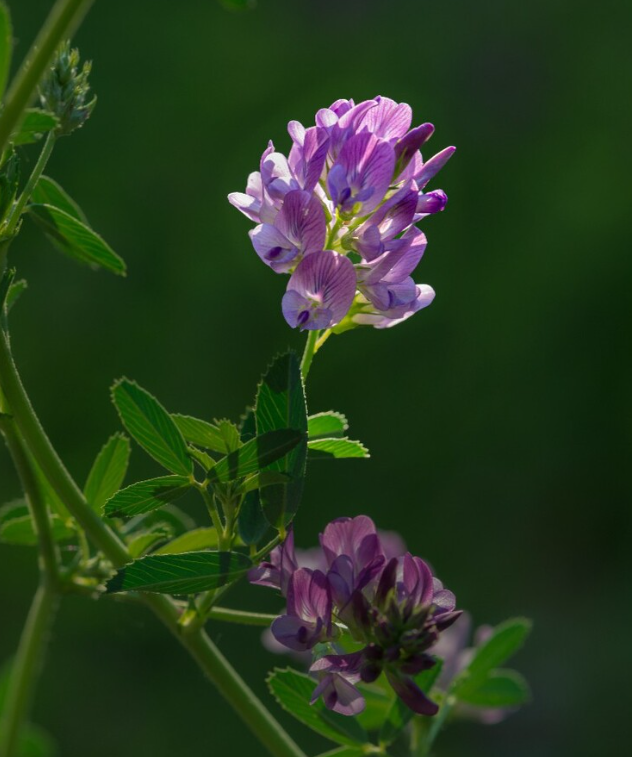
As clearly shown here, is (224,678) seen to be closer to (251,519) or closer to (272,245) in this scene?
(251,519)

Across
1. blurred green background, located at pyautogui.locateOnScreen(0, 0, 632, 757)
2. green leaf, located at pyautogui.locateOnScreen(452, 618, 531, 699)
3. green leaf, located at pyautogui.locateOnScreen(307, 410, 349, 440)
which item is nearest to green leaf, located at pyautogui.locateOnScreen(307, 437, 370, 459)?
green leaf, located at pyautogui.locateOnScreen(307, 410, 349, 440)

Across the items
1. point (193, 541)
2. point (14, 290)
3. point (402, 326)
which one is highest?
point (14, 290)

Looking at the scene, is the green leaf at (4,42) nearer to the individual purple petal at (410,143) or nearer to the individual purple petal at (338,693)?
the individual purple petal at (410,143)

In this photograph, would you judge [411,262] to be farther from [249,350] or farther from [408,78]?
[408,78]

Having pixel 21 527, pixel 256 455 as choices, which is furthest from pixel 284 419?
pixel 21 527

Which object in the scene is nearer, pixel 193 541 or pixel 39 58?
pixel 39 58

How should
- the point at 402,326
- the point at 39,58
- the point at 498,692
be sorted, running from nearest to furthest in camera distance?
1. the point at 39,58
2. the point at 498,692
3. the point at 402,326

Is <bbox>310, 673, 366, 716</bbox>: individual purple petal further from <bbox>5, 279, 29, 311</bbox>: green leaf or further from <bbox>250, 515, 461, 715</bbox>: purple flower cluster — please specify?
<bbox>5, 279, 29, 311</bbox>: green leaf

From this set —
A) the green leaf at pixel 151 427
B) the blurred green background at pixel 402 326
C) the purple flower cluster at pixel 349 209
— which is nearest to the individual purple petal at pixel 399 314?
the purple flower cluster at pixel 349 209
